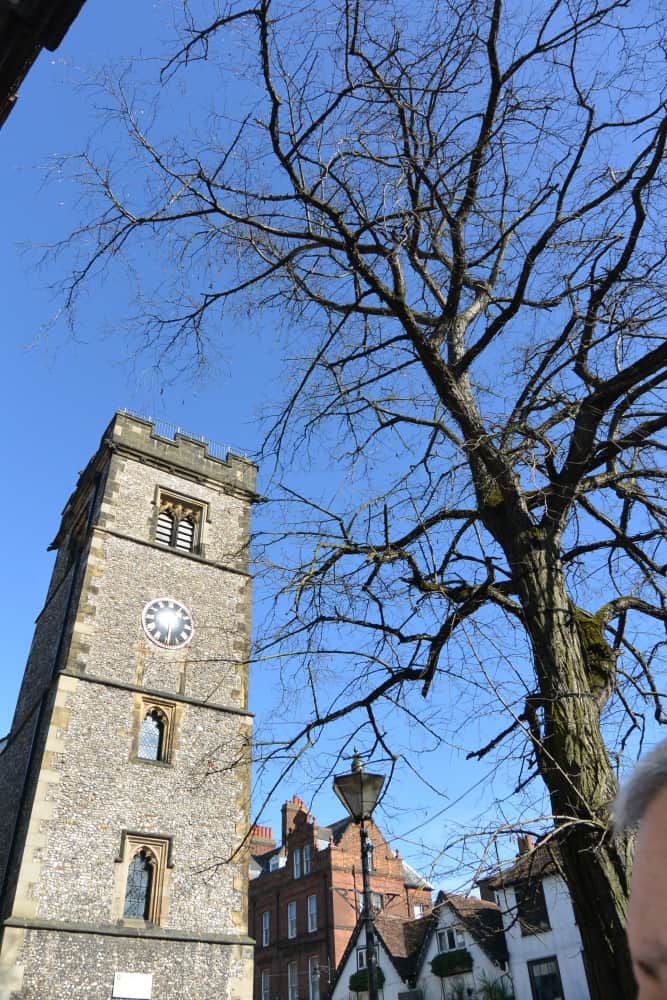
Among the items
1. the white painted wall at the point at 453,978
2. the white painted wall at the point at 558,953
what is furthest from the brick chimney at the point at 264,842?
the white painted wall at the point at 558,953

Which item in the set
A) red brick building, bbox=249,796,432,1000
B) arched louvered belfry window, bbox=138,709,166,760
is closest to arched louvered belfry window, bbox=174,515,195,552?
arched louvered belfry window, bbox=138,709,166,760

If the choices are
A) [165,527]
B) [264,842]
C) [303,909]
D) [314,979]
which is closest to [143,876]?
[165,527]

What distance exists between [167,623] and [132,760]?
3474mm

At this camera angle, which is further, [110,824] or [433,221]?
[110,824]

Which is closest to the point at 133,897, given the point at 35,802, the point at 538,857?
the point at 35,802

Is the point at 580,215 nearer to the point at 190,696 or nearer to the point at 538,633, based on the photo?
the point at 538,633

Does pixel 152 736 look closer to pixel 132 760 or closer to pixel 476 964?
pixel 132 760

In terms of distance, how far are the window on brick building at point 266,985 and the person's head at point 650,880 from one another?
40.8m

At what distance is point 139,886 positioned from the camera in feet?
50.4

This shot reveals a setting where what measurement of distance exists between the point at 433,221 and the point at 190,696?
1464cm

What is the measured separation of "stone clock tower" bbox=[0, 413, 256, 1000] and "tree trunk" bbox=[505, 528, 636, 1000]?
8469mm

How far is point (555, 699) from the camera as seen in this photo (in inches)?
148

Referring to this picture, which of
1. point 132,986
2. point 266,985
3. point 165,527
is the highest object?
point 165,527

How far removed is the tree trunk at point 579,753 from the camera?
→ 10.6 ft
